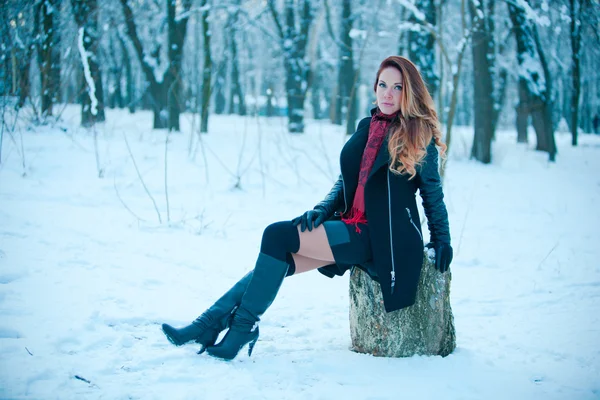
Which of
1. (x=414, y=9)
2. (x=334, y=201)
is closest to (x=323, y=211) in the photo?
(x=334, y=201)

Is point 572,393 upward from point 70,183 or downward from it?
downward

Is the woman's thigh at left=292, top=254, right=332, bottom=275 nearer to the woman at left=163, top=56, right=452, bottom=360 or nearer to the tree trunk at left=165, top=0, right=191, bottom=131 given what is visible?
the woman at left=163, top=56, right=452, bottom=360

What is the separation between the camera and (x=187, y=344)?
2.48 metres

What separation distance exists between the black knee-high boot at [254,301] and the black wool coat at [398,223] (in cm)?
36

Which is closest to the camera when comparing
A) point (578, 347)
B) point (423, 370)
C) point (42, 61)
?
point (423, 370)

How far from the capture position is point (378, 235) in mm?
2344

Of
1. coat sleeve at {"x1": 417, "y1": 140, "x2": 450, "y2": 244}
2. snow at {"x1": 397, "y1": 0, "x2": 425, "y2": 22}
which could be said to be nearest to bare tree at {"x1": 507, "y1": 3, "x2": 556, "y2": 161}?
snow at {"x1": 397, "y1": 0, "x2": 425, "y2": 22}

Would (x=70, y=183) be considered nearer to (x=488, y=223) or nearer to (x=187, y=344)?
(x=187, y=344)

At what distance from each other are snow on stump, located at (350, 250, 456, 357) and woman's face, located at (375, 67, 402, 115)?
32.0 inches

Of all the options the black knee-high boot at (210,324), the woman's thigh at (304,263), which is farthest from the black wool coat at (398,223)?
→ the black knee-high boot at (210,324)

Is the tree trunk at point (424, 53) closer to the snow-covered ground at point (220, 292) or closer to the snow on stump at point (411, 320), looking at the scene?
the snow-covered ground at point (220, 292)

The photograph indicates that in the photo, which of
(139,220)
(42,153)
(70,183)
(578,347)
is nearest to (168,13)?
(42,153)

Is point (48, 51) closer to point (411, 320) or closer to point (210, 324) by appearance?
point (210, 324)

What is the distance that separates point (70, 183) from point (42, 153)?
1.29 metres
